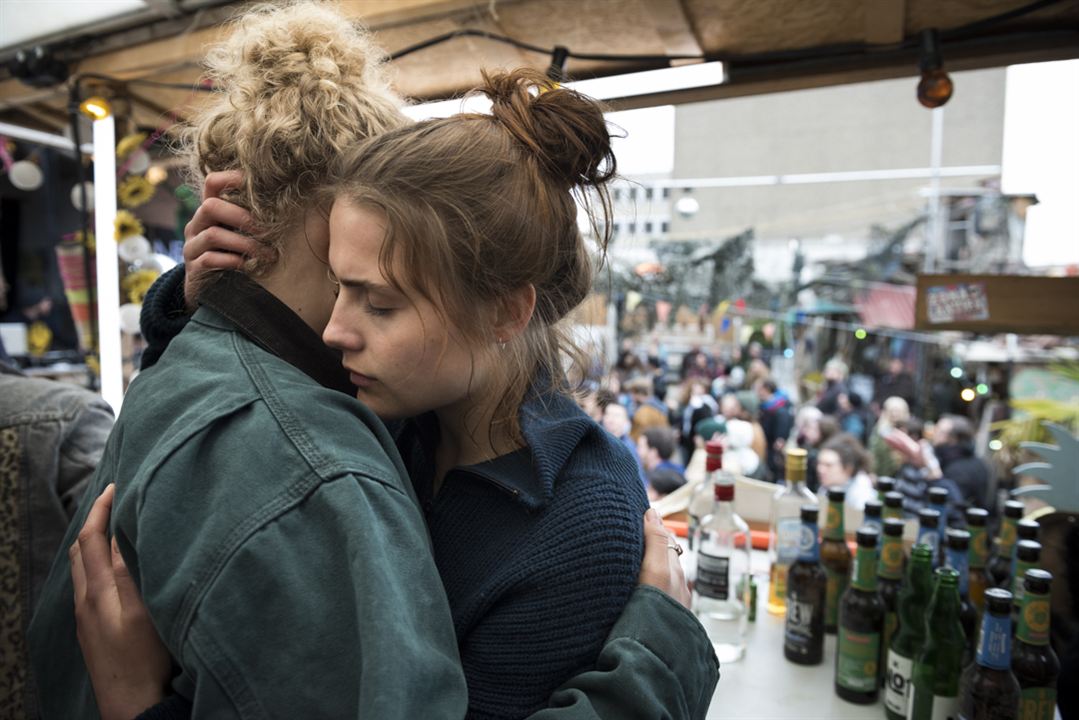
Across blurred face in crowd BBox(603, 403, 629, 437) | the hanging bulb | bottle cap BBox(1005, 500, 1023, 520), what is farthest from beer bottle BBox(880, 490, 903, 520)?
blurred face in crowd BBox(603, 403, 629, 437)

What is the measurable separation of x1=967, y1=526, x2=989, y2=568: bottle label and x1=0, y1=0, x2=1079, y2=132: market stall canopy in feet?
3.70

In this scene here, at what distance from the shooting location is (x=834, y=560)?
1.88 meters

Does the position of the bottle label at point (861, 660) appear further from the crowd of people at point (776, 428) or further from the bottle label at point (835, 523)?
the crowd of people at point (776, 428)

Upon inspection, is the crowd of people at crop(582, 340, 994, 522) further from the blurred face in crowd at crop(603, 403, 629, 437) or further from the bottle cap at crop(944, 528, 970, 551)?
the bottle cap at crop(944, 528, 970, 551)

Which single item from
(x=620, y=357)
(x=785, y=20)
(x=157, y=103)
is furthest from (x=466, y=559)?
→ (x=620, y=357)

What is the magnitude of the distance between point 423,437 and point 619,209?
1.56 ft

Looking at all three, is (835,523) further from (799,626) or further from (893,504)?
(799,626)

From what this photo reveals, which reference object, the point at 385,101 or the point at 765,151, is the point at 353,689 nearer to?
the point at 385,101

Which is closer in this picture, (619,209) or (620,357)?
(619,209)

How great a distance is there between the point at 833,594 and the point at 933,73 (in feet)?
4.20

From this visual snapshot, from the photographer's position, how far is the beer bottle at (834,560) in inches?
73.0

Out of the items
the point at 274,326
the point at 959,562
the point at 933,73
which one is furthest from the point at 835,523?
the point at 274,326

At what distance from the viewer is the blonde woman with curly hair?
2.11 feet

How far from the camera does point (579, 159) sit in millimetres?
939
